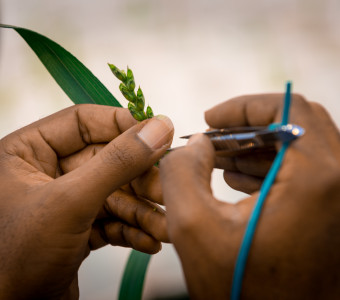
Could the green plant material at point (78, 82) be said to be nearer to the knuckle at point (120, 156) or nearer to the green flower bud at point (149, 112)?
the green flower bud at point (149, 112)

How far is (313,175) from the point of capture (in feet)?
1.94

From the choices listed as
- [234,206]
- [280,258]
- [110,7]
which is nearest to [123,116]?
[234,206]

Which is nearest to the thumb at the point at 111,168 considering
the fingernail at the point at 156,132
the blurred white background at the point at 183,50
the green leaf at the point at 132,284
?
the fingernail at the point at 156,132

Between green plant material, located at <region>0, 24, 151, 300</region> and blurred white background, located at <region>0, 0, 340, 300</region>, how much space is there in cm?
34

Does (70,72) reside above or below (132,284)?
above

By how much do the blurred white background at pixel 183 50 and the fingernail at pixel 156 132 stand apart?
0.57 m

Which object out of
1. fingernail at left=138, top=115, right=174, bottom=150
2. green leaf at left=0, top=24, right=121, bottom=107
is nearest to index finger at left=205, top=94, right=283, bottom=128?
fingernail at left=138, top=115, right=174, bottom=150

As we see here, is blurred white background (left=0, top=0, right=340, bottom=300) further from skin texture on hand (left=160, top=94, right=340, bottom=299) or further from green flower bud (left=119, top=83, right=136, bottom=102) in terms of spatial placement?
skin texture on hand (left=160, top=94, right=340, bottom=299)

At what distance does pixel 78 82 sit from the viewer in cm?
120

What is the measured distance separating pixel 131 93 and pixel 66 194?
0.32m

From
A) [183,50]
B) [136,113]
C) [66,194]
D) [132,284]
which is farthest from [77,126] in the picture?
[183,50]

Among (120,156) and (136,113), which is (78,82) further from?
(120,156)

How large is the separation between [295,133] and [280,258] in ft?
0.67

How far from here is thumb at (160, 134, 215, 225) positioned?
62 cm
